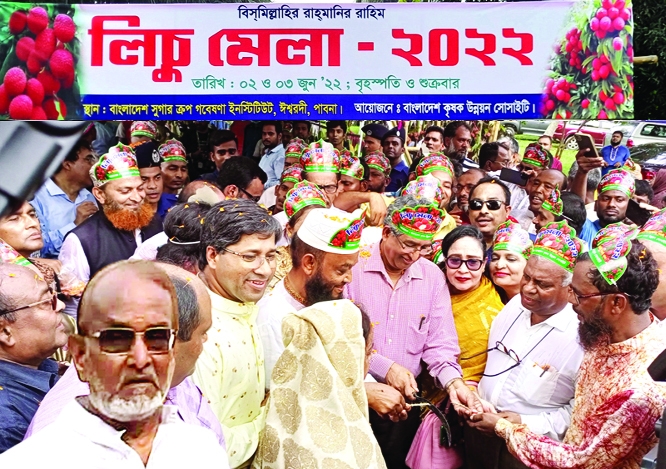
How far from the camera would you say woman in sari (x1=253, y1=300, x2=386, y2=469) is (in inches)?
112

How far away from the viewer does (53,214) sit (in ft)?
17.3

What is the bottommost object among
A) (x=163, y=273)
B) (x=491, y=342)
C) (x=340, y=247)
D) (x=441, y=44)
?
(x=491, y=342)

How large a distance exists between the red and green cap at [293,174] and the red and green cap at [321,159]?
0.16ft

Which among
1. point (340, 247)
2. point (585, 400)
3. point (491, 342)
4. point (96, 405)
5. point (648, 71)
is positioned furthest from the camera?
point (648, 71)

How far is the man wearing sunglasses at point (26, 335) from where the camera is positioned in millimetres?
2920

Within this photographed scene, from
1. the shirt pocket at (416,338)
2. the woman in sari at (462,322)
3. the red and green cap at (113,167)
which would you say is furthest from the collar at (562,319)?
the red and green cap at (113,167)

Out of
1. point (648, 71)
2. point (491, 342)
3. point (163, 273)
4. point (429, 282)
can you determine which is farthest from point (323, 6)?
point (648, 71)

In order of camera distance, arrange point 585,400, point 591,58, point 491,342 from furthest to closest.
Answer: point 591,58 < point 491,342 < point 585,400

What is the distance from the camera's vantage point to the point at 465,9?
558cm

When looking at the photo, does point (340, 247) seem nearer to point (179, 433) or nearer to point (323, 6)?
point (179, 433)

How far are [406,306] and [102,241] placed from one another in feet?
5.99

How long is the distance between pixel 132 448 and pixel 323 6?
4.18 metres

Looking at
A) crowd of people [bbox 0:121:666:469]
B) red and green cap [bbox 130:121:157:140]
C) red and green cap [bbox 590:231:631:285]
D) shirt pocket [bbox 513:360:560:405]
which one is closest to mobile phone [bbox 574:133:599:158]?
crowd of people [bbox 0:121:666:469]

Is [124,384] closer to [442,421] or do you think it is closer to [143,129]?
[442,421]
